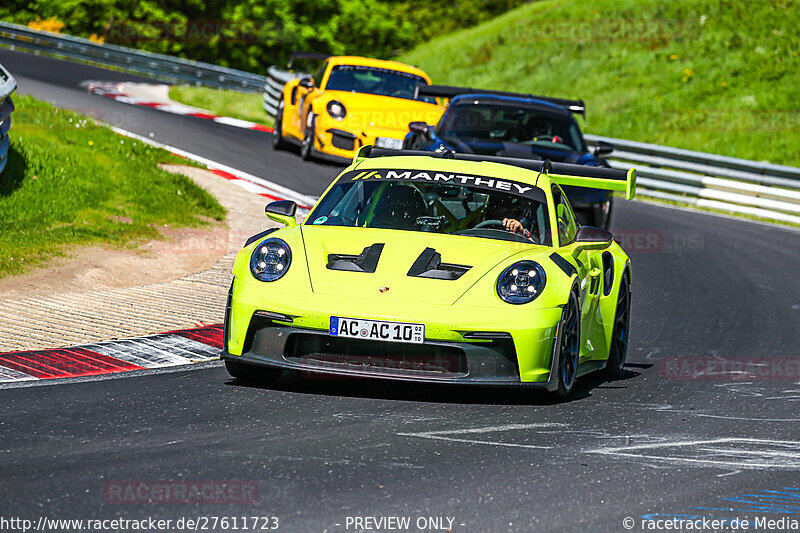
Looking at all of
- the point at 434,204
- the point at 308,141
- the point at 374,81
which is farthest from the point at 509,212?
the point at 374,81

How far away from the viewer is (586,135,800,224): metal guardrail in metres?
20.3

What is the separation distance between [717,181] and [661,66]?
46.3 ft

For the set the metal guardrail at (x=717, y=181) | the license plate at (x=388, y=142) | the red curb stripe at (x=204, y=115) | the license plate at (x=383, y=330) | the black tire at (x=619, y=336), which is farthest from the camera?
the red curb stripe at (x=204, y=115)

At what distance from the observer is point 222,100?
3062cm

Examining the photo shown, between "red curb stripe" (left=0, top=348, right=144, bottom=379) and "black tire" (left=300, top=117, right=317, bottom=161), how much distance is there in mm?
11381

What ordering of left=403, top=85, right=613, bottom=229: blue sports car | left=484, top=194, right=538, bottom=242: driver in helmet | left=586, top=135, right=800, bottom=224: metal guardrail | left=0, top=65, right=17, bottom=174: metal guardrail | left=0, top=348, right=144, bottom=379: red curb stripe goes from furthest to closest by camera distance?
left=586, top=135, right=800, bottom=224: metal guardrail, left=403, top=85, right=613, bottom=229: blue sports car, left=0, top=65, right=17, bottom=174: metal guardrail, left=484, top=194, right=538, bottom=242: driver in helmet, left=0, top=348, right=144, bottom=379: red curb stripe

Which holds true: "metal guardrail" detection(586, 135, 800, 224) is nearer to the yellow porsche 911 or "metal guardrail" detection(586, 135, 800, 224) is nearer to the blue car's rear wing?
the yellow porsche 911

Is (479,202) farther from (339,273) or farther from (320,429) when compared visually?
(320,429)

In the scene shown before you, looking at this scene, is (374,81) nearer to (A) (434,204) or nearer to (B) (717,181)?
(B) (717,181)

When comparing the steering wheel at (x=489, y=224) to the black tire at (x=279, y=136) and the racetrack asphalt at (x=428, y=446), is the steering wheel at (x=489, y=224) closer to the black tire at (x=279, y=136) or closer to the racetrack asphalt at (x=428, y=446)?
the racetrack asphalt at (x=428, y=446)

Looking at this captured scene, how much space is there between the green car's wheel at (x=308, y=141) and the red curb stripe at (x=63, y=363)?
37.4 feet

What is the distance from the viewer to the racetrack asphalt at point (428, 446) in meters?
4.87

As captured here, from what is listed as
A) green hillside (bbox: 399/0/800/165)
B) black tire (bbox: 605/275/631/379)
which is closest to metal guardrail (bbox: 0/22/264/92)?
green hillside (bbox: 399/0/800/165)

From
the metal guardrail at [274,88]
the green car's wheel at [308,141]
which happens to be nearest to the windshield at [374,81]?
the green car's wheel at [308,141]
